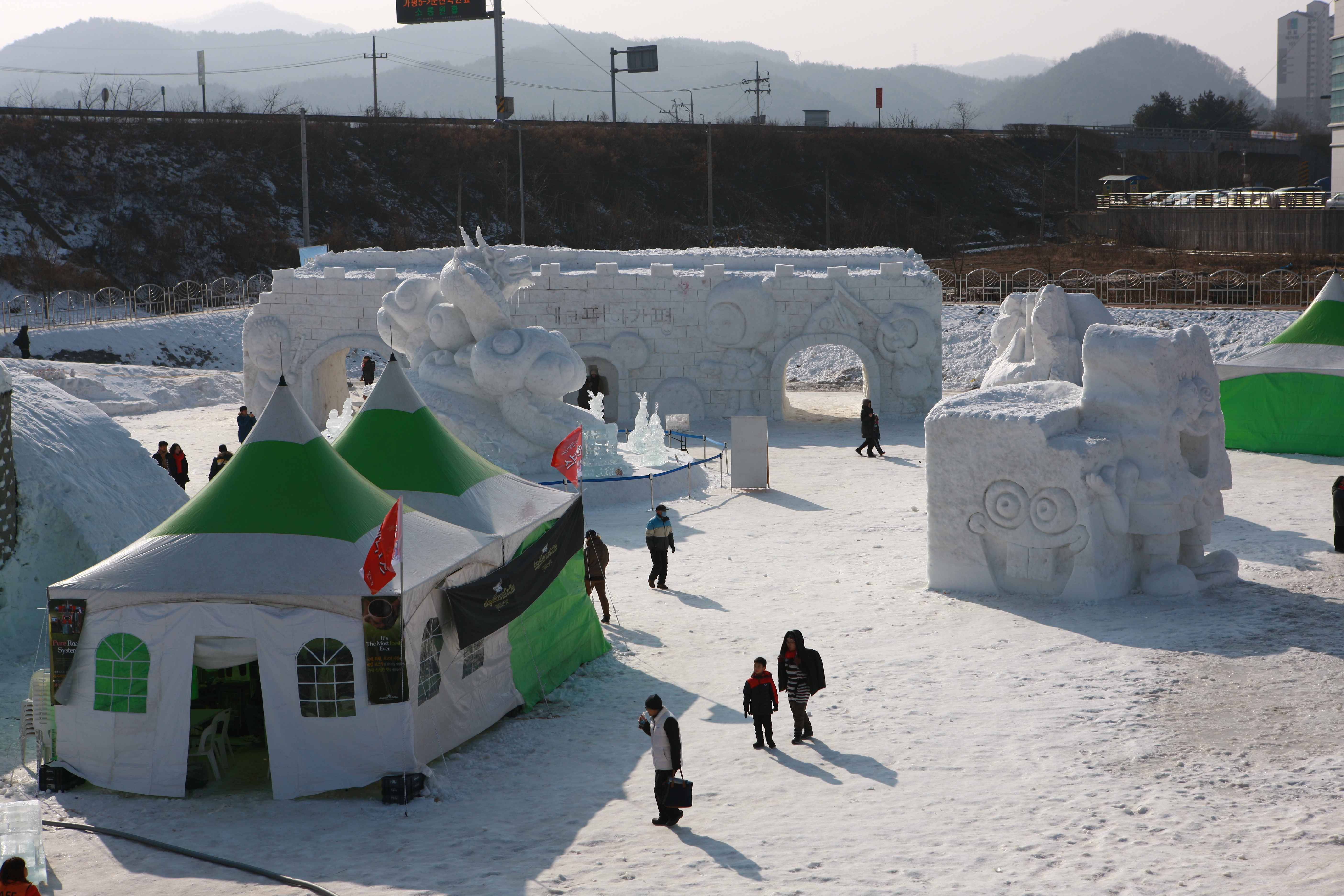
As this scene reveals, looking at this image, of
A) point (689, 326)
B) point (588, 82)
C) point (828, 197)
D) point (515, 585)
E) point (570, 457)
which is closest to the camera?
point (515, 585)

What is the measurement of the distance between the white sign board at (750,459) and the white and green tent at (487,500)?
6839 mm

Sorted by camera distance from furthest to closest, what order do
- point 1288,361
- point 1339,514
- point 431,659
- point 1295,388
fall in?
point 1288,361 → point 1295,388 → point 1339,514 → point 431,659

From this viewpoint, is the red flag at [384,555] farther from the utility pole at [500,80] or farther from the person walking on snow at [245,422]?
the utility pole at [500,80]

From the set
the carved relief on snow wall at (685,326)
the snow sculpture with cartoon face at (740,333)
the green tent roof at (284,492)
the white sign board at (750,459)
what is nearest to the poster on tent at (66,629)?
the green tent roof at (284,492)

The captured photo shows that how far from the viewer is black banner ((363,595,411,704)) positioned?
7.86 meters

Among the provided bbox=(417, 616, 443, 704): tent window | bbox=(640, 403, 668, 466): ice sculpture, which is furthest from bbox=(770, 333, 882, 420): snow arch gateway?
bbox=(417, 616, 443, 704): tent window

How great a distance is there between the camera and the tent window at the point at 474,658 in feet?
29.0

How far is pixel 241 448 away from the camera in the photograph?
28.3ft

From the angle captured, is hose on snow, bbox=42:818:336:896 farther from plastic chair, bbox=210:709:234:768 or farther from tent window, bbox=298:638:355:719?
tent window, bbox=298:638:355:719

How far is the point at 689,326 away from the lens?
23984 millimetres

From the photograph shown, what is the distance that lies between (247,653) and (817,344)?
17648 millimetres

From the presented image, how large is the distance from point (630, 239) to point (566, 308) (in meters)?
28.6

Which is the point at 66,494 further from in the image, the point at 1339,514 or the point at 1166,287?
the point at 1166,287

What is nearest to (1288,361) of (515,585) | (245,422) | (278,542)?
(515,585)
